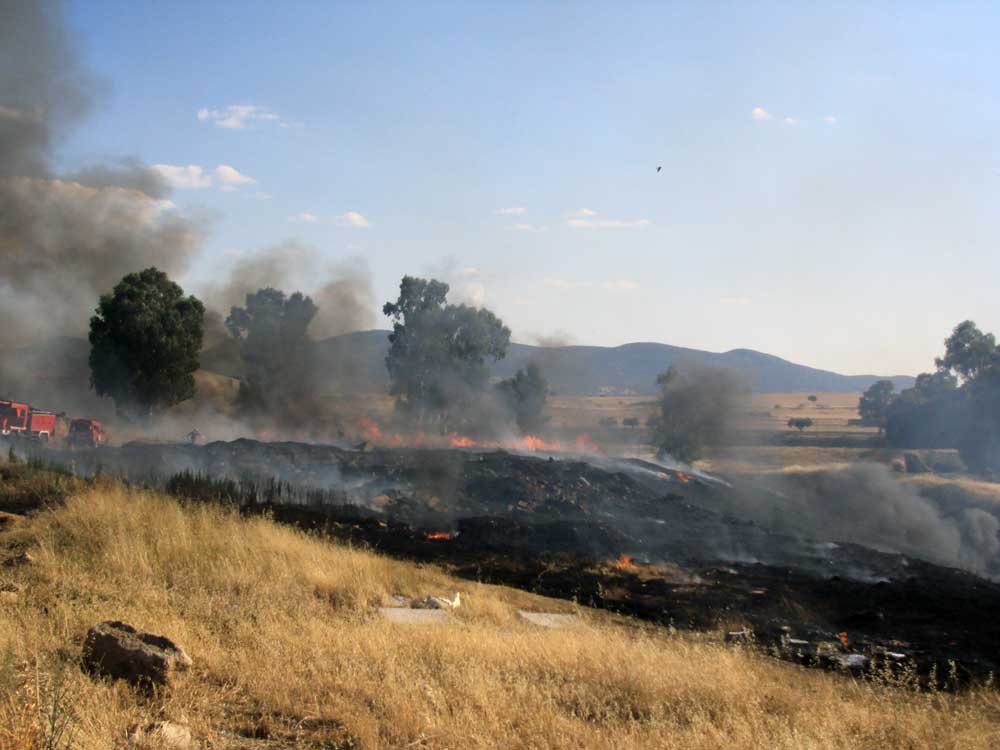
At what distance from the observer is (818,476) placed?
2013 inches

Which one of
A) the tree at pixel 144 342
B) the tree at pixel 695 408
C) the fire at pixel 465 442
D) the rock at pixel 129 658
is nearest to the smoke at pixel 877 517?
the tree at pixel 695 408

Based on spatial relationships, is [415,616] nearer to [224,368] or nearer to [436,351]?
[436,351]

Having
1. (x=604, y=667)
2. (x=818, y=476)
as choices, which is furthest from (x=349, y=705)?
(x=818, y=476)

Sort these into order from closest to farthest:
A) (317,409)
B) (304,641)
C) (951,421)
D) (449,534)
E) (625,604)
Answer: (304,641), (625,604), (449,534), (951,421), (317,409)

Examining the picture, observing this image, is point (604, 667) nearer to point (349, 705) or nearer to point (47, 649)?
point (349, 705)

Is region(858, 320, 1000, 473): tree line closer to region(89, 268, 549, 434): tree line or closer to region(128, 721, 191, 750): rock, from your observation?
region(89, 268, 549, 434): tree line

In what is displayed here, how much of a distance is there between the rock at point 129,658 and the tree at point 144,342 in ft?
133

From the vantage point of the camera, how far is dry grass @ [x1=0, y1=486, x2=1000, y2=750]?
5547 millimetres

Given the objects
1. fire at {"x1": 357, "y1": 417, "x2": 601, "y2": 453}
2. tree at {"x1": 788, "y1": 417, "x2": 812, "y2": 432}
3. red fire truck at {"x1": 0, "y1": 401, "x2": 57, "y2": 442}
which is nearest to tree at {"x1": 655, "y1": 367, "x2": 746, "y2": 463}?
fire at {"x1": 357, "y1": 417, "x2": 601, "y2": 453}

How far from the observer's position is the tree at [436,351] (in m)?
60.6

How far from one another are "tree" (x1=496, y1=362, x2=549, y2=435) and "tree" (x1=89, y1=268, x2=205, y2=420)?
25.7 m

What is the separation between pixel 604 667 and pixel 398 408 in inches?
2120

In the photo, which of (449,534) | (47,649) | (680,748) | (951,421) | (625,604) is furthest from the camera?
(951,421)

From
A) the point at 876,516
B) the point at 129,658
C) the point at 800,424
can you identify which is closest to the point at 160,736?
the point at 129,658
